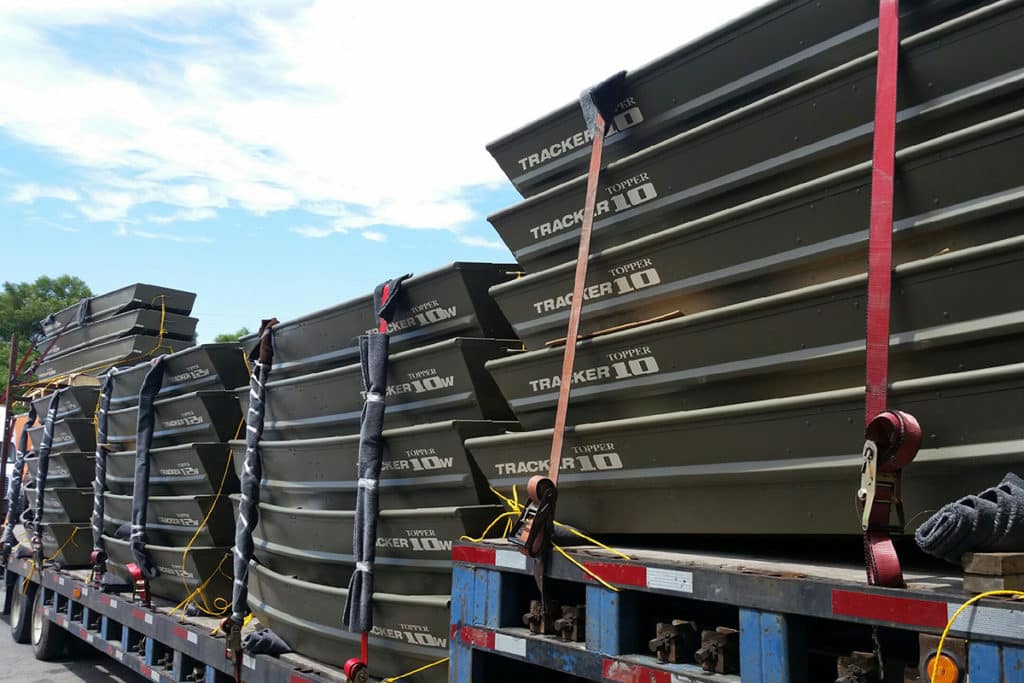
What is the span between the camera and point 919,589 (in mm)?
1970

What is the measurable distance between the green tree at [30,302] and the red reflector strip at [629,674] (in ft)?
114

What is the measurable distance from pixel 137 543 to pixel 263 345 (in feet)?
7.53

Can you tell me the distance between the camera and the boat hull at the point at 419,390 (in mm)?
3838

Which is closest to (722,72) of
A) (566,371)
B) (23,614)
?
(566,371)

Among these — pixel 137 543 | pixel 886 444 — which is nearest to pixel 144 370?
pixel 137 543

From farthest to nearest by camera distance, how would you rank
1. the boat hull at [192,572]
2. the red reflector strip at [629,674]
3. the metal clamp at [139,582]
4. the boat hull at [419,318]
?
the metal clamp at [139,582], the boat hull at [192,572], the boat hull at [419,318], the red reflector strip at [629,674]

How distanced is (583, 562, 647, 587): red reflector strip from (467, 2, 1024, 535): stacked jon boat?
0.28 m

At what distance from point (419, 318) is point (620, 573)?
180 cm

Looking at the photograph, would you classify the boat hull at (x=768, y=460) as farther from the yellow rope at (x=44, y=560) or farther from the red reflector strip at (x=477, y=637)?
the yellow rope at (x=44, y=560)

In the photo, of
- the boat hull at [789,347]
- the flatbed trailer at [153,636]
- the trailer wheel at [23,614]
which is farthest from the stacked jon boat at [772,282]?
the trailer wheel at [23,614]

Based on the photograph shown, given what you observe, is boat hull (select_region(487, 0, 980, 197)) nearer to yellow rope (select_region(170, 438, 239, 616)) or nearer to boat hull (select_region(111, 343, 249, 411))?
boat hull (select_region(111, 343, 249, 411))

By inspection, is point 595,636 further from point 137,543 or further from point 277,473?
point 137,543

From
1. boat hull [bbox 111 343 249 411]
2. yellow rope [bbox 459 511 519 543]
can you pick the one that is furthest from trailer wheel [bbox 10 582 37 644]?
yellow rope [bbox 459 511 519 543]

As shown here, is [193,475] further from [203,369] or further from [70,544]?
[70,544]
